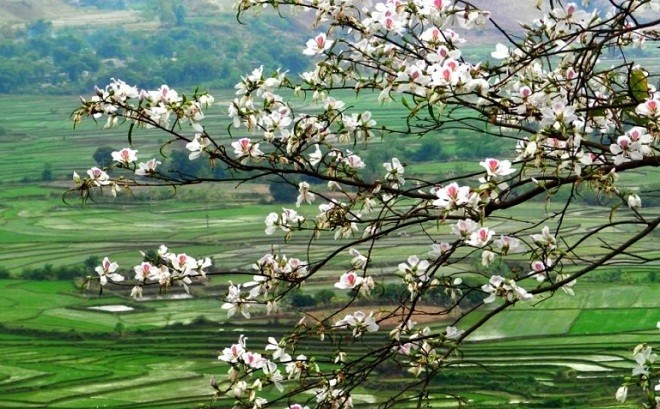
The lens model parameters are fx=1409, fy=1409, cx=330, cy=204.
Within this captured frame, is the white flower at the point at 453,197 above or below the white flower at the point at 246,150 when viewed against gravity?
above

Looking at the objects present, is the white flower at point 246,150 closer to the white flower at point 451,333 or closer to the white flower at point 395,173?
the white flower at point 395,173

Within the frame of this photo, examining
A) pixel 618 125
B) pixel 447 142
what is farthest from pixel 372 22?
pixel 447 142

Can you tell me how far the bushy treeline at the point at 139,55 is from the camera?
230 ft

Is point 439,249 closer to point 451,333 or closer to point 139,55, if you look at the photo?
point 451,333

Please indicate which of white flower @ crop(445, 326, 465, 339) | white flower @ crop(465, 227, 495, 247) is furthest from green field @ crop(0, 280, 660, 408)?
white flower @ crop(465, 227, 495, 247)

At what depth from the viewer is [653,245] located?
29.3 meters

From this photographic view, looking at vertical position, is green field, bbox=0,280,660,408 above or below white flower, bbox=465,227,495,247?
below

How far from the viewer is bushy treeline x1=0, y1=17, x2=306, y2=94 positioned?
230ft

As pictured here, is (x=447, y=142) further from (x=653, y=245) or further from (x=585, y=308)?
(x=585, y=308)

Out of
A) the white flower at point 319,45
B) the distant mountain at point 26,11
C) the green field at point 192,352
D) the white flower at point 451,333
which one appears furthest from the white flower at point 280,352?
the distant mountain at point 26,11

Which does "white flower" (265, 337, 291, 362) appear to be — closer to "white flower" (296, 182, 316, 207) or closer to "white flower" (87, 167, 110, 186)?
"white flower" (296, 182, 316, 207)

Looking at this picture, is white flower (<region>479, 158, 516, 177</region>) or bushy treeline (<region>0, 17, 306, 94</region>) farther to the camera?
bushy treeline (<region>0, 17, 306, 94</region>)

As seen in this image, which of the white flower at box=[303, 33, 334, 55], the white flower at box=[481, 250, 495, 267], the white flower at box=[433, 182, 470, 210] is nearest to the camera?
the white flower at box=[433, 182, 470, 210]

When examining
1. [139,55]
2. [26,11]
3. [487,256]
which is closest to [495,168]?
[487,256]
